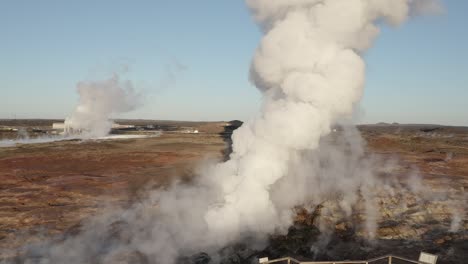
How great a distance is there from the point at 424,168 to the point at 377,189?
12545 millimetres

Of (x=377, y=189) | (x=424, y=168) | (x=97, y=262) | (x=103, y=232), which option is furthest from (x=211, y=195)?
(x=424, y=168)

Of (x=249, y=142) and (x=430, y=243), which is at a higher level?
(x=249, y=142)

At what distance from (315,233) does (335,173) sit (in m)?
11.2

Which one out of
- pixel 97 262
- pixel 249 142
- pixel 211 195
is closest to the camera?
pixel 97 262

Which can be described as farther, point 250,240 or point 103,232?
point 103,232

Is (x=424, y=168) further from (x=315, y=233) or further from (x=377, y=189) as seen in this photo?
(x=315, y=233)

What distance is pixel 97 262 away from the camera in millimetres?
13570

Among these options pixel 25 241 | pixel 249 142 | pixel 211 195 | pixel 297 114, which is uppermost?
pixel 297 114

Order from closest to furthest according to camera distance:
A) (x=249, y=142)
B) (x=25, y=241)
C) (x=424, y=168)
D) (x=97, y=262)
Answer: (x=97, y=262) < (x=25, y=241) < (x=249, y=142) < (x=424, y=168)

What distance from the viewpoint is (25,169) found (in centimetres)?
3588

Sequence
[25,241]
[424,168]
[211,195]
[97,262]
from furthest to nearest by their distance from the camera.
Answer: [424,168]
[211,195]
[25,241]
[97,262]

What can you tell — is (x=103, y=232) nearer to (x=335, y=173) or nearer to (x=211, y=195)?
(x=211, y=195)

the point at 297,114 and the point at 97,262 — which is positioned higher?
the point at 297,114

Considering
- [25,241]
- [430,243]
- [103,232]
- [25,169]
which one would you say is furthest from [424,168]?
[25,169]
